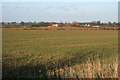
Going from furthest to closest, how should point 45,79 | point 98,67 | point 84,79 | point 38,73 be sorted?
point 38,73 < point 98,67 < point 45,79 < point 84,79

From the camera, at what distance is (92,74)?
22.8 feet

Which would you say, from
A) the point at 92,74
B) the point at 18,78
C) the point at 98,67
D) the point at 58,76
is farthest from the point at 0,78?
the point at 98,67

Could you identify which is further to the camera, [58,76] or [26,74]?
[26,74]

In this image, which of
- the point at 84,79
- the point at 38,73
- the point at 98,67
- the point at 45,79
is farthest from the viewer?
the point at 38,73

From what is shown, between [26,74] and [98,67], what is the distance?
11.7 feet

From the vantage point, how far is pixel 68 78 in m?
6.89

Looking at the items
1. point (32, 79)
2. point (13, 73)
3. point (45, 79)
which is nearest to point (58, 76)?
point (45, 79)

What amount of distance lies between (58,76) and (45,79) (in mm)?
657

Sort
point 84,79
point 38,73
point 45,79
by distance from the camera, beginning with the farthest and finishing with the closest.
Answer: point 38,73
point 45,79
point 84,79

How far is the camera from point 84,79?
658cm

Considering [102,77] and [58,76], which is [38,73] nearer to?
[58,76]

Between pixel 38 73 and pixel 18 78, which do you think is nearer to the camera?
pixel 18 78

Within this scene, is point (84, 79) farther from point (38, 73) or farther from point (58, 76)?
point (38, 73)

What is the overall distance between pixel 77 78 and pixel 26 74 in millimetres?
2716
